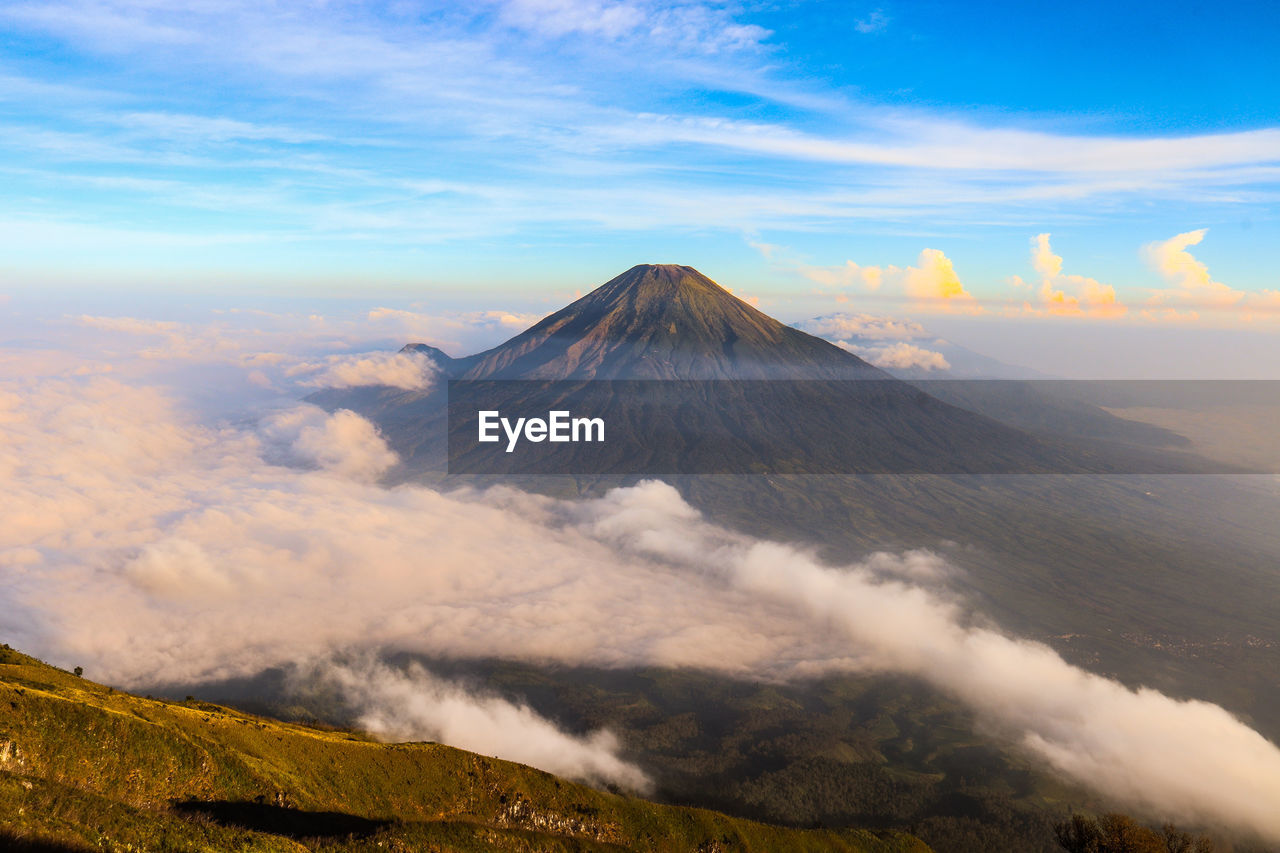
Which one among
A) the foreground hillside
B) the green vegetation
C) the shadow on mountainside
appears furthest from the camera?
the green vegetation

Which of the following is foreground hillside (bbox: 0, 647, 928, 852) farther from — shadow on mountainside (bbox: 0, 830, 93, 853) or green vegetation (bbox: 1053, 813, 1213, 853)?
green vegetation (bbox: 1053, 813, 1213, 853)

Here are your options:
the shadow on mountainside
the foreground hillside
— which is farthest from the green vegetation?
the shadow on mountainside

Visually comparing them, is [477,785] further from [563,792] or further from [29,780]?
[29,780]

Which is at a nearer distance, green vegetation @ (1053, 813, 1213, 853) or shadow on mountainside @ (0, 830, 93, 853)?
shadow on mountainside @ (0, 830, 93, 853)

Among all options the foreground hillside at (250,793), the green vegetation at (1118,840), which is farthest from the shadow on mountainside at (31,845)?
the green vegetation at (1118,840)

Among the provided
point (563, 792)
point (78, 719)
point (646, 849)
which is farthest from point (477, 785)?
point (78, 719)

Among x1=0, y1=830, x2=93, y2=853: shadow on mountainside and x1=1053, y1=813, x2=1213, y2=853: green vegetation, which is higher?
x1=0, y1=830, x2=93, y2=853: shadow on mountainside

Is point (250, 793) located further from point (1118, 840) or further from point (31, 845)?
point (1118, 840)

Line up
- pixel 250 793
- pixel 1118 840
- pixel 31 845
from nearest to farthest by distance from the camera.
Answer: pixel 31 845 < pixel 250 793 < pixel 1118 840

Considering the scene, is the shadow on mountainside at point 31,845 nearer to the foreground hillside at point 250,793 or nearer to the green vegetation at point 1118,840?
the foreground hillside at point 250,793

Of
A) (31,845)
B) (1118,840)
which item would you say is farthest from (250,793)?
(1118,840)
